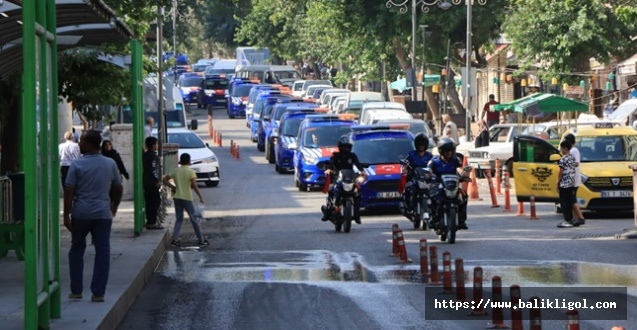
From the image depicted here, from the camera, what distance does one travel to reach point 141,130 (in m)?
22.7

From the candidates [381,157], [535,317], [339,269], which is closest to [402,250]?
[339,269]

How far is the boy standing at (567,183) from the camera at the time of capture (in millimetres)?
23969

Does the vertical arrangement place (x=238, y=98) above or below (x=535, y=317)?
above

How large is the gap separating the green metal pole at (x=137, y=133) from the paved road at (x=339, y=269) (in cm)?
93

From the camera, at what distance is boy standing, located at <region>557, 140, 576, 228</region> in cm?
2397

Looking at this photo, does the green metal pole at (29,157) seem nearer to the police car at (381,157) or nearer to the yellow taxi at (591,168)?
the police car at (381,157)

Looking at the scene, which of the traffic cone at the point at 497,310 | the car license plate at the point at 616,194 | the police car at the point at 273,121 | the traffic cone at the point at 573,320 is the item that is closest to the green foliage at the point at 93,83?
the car license plate at the point at 616,194

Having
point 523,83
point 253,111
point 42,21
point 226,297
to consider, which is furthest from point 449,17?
point 42,21

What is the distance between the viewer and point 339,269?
17750 mm

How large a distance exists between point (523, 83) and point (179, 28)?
4854 centimetres

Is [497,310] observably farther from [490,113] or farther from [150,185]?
[490,113]

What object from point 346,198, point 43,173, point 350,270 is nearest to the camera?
point 43,173

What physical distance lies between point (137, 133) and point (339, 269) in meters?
5.55

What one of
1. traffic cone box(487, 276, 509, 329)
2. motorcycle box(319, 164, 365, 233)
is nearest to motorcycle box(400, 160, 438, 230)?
motorcycle box(319, 164, 365, 233)
